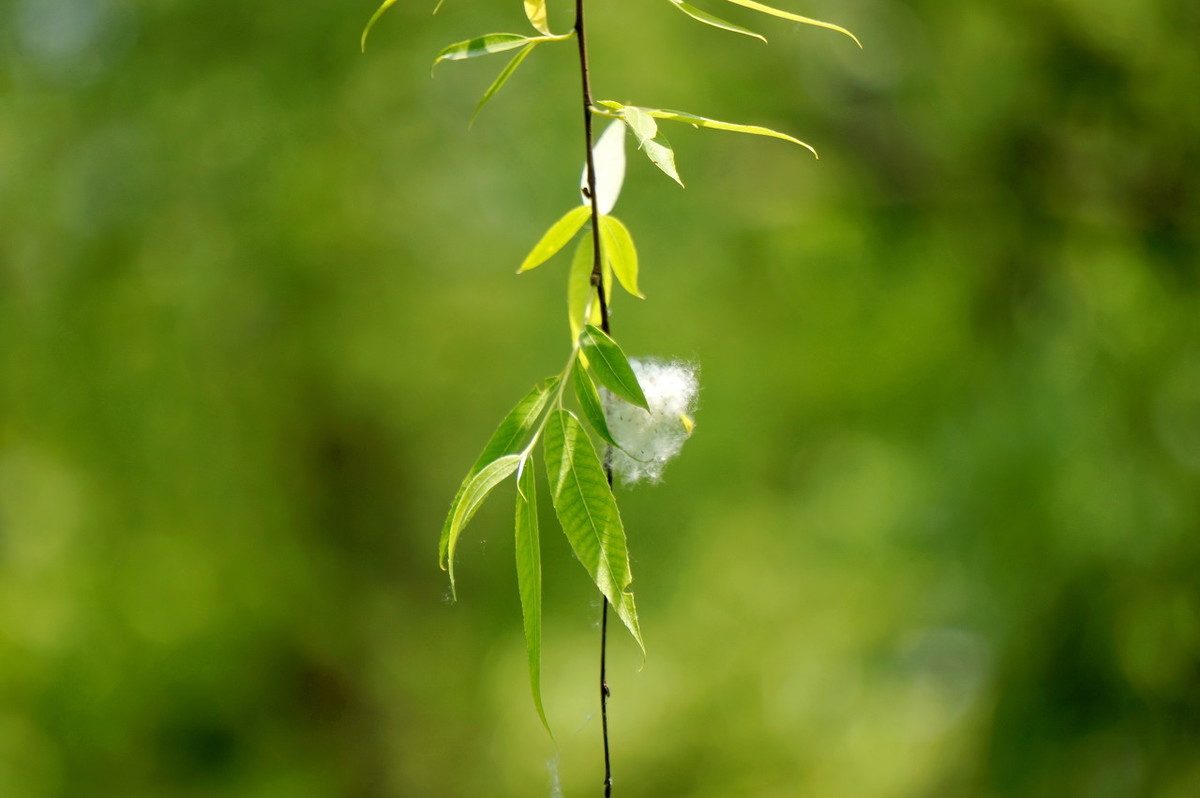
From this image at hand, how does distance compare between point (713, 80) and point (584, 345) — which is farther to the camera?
point (713, 80)

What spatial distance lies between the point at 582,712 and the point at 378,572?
3.19 feet

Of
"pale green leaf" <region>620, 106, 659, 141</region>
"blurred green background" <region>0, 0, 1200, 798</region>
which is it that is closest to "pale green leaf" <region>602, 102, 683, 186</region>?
"pale green leaf" <region>620, 106, 659, 141</region>

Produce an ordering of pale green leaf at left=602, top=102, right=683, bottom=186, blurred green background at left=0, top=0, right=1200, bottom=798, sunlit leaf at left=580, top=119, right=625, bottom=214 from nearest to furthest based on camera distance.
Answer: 1. pale green leaf at left=602, top=102, right=683, bottom=186
2. sunlit leaf at left=580, top=119, right=625, bottom=214
3. blurred green background at left=0, top=0, right=1200, bottom=798

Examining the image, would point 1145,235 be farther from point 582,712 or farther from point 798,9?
point 582,712

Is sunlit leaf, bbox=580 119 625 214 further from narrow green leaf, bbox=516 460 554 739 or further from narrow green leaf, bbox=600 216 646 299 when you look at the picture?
narrow green leaf, bbox=516 460 554 739

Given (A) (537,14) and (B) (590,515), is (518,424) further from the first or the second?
(A) (537,14)

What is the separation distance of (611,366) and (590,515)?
0.27 feet

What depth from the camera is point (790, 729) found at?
112 inches

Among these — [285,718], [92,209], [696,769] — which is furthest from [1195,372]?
[92,209]

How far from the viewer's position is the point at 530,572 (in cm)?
47

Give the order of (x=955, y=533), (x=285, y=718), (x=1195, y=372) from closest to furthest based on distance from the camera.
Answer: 1. (x=1195, y=372)
2. (x=955, y=533)
3. (x=285, y=718)

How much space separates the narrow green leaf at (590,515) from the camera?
448 millimetres

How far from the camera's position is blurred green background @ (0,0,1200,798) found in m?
2.43

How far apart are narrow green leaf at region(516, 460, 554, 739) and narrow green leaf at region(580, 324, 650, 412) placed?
0.22 feet
